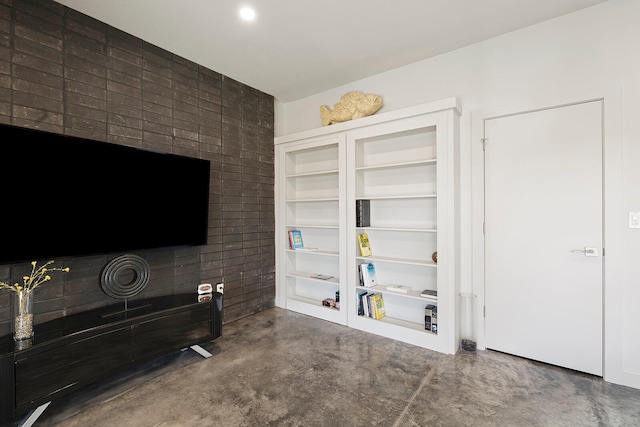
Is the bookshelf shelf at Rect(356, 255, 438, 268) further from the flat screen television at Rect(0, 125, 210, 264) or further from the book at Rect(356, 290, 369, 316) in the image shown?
the flat screen television at Rect(0, 125, 210, 264)

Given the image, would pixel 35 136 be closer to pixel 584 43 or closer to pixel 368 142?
pixel 368 142

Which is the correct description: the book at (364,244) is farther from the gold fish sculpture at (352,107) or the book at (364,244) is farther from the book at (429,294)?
the gold fish sculpture at (352,107)

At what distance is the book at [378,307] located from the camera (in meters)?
3.14

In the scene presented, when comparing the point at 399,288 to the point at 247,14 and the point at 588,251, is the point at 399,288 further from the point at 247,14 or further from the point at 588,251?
the point at 247,14

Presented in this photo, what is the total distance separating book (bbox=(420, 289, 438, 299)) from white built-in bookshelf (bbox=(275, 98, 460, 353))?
0.04 metres

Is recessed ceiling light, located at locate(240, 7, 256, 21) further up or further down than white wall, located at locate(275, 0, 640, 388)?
further up

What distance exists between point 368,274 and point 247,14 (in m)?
2.62

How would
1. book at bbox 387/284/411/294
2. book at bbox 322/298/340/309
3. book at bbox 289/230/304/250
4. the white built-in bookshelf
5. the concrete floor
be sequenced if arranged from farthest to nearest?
book at bbox 289/230/304/250
book at bbox 322/298/340/309
book at bbox 387/284/411/294
the white built-in bookshelf
the concrete floor

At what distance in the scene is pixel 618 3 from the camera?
7.16ft

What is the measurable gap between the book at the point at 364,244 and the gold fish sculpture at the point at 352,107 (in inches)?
51.8

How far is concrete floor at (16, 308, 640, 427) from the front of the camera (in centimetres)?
181

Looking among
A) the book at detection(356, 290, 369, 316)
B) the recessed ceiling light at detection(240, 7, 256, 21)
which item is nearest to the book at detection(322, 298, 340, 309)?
the book at detection(356, 290, 369, 316)

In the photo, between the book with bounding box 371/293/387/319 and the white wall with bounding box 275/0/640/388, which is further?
the book with bounding box 371/293/387/319

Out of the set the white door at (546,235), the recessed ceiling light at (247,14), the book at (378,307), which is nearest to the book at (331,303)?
the book at (378,307)
